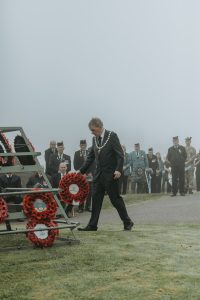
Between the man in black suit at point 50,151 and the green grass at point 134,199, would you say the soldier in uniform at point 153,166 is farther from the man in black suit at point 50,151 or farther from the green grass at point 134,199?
the man in black suit at point 50,151

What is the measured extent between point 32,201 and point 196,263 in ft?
8.67

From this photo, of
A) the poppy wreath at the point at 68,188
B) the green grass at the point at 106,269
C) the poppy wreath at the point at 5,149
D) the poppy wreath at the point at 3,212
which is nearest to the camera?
the green grass at the point at 106,269

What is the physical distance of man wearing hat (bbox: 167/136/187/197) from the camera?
2269 centimetres

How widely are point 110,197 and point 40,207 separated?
246 centimetres

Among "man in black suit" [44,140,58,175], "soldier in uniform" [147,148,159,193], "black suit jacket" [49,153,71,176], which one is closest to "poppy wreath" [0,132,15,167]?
"black suit jacket" [49,153,71,176]

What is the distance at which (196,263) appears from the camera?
762cm

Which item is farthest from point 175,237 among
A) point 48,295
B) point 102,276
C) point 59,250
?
point 48,295

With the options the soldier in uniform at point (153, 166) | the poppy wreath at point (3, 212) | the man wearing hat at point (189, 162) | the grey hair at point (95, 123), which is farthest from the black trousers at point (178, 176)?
the poppy wreath at point (3, 212)

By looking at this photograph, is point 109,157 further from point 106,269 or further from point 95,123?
point 106,269

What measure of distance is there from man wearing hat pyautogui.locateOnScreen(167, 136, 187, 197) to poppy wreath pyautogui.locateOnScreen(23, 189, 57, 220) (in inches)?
550

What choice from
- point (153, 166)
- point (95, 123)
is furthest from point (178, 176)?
point (95, 123)

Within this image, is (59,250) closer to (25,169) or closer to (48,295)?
(25,169)

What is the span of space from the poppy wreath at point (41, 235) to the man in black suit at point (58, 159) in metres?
9.24

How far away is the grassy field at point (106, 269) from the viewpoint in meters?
6.08
